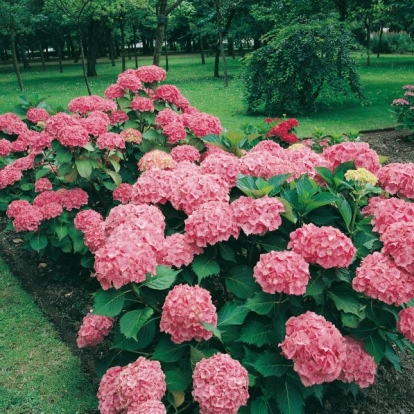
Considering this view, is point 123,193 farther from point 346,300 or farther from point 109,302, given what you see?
point 346,300

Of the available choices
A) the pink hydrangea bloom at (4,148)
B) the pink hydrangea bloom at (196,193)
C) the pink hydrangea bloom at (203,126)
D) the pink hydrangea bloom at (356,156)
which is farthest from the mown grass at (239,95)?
the pink hydrangea bloom at (196,193)

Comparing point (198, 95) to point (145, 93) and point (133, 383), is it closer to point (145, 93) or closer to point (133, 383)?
point (145, 93)

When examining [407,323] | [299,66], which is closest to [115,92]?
[407,323]

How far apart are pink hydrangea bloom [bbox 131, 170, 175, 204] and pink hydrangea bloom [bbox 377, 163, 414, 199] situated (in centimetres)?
130

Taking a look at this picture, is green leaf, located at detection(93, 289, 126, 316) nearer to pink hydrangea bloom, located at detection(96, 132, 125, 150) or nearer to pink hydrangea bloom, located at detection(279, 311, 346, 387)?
pink hydrangea bloom, located at detection(279, 311, 346, 387)

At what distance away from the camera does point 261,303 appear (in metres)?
2.39

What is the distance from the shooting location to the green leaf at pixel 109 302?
2.22 meters

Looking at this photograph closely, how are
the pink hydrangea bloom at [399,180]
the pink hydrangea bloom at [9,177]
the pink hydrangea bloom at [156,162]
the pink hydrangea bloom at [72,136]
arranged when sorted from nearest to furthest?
1. the pink hydrangea bloom at [399,180]
2. the pink hydrangea bloom at [156,162]
3. the pink hydrangea bloom at [72,136]
4. the pink hydrangea bloom at [9,177]

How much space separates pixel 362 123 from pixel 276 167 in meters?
9.66

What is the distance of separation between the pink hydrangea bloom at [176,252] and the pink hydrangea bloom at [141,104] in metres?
2.37

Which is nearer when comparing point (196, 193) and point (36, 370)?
point (196, 193)

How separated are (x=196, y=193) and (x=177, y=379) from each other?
3.30 feet

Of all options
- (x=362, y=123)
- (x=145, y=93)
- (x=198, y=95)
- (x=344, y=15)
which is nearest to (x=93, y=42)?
(x=198, y=95)

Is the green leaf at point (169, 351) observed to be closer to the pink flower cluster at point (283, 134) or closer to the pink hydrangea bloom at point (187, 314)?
the pink hydrangea bloom at point (187, 314)
